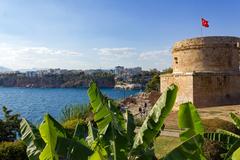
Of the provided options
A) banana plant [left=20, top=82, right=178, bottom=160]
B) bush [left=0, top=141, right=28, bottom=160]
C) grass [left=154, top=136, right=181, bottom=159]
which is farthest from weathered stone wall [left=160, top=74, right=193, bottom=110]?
banana plant [left=20, top=82, right=178, bottom=160]

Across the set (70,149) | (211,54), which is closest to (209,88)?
(211,54)

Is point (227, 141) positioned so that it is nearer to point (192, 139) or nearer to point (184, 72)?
point (192, 139)

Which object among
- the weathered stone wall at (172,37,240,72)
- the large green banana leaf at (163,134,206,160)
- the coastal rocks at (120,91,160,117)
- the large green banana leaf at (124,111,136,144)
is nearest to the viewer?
the large green banana leaf at (163,134,206,160)

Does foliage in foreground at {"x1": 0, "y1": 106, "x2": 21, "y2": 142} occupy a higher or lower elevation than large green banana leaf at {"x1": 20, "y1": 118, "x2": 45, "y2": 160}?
lower

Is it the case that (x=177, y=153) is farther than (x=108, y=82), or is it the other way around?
(x=108, y=82)

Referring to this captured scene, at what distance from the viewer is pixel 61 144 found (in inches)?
195

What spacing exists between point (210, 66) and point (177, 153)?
77.4 ft

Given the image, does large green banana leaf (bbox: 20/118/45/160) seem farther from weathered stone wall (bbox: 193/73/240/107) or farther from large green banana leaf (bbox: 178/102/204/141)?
weathered stone wall (bbox: 193/73/240/107)

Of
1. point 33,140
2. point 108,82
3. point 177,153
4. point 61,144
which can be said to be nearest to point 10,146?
point 33,140

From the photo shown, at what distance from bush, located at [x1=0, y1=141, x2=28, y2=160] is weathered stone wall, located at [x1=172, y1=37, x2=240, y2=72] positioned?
19593mm

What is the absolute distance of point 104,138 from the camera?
17.8 ft

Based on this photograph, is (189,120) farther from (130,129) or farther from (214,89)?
(214,89)

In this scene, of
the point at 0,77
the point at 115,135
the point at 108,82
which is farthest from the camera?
the point at 0,77

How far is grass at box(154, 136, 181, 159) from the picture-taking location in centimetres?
1376
